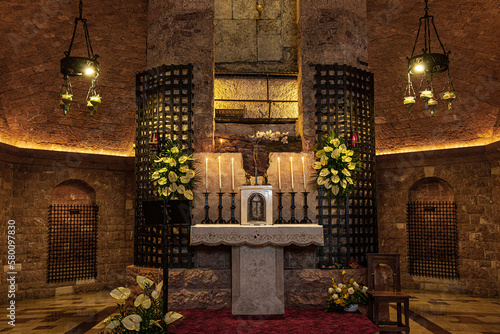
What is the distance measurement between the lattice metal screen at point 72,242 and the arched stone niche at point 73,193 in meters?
0.23

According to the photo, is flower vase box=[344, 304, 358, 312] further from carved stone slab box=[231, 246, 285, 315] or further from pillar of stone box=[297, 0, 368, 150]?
pillar of stone box=[297, 0, 368, 150]

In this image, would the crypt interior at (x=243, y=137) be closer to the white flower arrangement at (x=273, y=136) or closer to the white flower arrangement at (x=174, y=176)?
the white flower arrangement at (x=273, y=136)

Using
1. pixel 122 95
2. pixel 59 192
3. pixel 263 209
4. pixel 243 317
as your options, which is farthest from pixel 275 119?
pixel 59 192

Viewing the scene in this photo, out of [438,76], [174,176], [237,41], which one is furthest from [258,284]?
[438,76]

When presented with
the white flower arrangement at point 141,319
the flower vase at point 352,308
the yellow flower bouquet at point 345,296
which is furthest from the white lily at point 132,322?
the flower vase at point 352,308

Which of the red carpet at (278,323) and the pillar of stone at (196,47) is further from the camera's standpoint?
the pillar of stone at (196,47)

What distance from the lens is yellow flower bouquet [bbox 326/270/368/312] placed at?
21.2 ft

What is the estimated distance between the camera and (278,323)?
5797 millimetres

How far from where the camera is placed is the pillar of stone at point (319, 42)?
7.68 metres

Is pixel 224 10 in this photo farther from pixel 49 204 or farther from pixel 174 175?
pixel 49 204

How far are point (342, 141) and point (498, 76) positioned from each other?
214 inches

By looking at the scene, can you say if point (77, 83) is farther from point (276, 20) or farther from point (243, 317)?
point (243, 317)

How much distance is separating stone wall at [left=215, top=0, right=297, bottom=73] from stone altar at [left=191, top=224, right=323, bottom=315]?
167 inches

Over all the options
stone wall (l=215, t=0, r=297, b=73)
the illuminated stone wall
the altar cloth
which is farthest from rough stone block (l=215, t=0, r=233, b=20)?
the altar cloth
